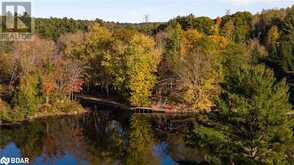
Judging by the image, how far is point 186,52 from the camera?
81.9m

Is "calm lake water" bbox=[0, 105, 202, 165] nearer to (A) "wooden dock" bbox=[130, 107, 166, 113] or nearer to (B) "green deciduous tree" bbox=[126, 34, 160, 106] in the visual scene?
(A) "wooden dock" bbox=[130, 107, 166, 113]

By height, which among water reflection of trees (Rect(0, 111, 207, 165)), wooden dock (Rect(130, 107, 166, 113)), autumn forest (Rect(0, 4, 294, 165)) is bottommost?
water reflection of trees (Rect(0, 111, 207, 165))

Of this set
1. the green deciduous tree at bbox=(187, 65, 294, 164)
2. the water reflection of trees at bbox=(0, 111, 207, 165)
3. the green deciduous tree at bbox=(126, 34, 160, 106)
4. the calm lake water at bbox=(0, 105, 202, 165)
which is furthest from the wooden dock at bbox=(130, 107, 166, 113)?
the green deciduous tree at bbox=(187, 65, 294, 164)

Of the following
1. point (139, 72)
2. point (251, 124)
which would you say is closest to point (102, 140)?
point (139, 72)

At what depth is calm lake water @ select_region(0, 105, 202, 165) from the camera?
46.0 m

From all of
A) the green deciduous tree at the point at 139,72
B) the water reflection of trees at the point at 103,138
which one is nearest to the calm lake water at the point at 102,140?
the water reflection of trees at the point at 103,138

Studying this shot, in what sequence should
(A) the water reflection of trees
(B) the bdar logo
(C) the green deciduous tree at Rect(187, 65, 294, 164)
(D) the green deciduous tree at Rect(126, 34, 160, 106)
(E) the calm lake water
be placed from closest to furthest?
(C) the green deciduous tree at Rect(187, 65, 294, 164), (B) the bdar logo, (E) the calm lake water, (A) the water reflection of trees, (D) the green deciduous tree at Rect(126, 34, 160, 106)

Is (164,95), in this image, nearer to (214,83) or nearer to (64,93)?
(214,83)

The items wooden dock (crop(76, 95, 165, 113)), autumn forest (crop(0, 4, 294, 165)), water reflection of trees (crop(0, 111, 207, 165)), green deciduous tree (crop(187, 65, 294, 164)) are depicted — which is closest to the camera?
green deciduous tree (crop(187, 65, 294, 164))

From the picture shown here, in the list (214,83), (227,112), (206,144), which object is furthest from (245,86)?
(214,83)

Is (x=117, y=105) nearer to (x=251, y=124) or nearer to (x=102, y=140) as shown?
(x=102, y=140)

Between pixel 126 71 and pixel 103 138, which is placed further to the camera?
pixel 126 71

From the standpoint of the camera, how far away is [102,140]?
53969 millimetres

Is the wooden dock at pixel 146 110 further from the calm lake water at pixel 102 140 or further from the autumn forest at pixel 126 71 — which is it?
the calm lake water at pixel 102 140
